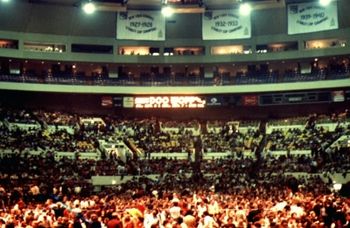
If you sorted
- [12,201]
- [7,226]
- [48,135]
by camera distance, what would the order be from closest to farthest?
[7,226]
[12,201]
[48,135]

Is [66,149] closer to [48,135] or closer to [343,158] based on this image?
[48,135]

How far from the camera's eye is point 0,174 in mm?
38406

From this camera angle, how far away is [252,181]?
41688mm

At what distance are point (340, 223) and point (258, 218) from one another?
2273mm

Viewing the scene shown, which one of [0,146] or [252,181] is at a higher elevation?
[0,146]

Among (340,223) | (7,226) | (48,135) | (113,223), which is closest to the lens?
(7,226)

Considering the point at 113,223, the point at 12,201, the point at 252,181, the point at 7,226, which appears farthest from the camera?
the point at 252,181

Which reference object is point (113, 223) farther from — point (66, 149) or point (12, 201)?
point (66, 149)

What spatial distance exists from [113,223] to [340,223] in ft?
21.0

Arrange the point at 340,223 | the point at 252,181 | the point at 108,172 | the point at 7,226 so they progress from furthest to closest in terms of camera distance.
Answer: the point at 108,172 < the point at 252,181 < the point at 340,223 < the point at 7,226

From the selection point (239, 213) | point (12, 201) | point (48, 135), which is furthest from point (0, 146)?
point (239, 213)

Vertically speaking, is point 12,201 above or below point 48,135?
below

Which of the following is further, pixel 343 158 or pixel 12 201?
pixel 343 158

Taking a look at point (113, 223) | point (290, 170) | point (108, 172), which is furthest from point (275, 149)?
point (113, 223)
